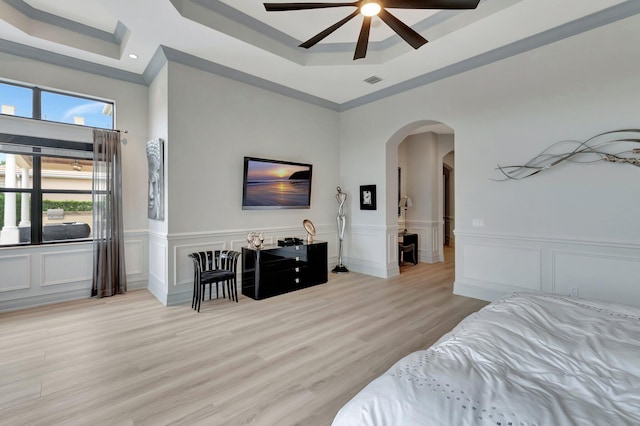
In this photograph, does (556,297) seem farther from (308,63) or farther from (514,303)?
(308,63)

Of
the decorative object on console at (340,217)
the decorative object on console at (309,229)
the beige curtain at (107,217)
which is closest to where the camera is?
the beige curtain at (107,217)

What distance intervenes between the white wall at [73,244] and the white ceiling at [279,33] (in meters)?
0.29

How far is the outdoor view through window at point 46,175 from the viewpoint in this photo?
3.91 meters

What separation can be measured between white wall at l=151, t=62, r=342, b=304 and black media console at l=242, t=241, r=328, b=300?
54cm

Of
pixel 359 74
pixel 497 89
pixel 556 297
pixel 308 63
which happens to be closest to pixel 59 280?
pixel 308 63

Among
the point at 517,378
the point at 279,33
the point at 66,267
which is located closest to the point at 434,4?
the point at 279,33

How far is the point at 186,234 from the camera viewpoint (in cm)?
420

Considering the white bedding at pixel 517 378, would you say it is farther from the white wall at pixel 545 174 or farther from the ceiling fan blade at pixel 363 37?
the ceiling fan blade at pixel 363 37

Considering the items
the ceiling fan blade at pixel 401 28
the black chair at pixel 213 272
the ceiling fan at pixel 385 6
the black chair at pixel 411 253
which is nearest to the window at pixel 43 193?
the black chair at pixel 213 272

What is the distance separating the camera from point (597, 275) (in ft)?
11.2

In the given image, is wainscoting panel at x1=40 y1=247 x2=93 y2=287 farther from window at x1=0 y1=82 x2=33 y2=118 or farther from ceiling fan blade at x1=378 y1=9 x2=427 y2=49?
ceiling fan blade at x1=378 y1=9 x2=427 y2=49

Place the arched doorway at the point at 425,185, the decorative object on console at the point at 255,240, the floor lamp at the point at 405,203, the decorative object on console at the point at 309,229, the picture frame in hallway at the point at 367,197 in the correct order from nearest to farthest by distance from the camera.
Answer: the decorative object on console at the point at 255,240
the decorative object on console at the point at 309,229
the picture frame in hallway at the point at 367,197
the arched doorway at the point at 425,185
the floor lamp at the point at 405,203

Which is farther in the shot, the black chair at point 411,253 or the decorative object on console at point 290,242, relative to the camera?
the black chair at point 411,253

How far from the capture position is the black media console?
436cm
